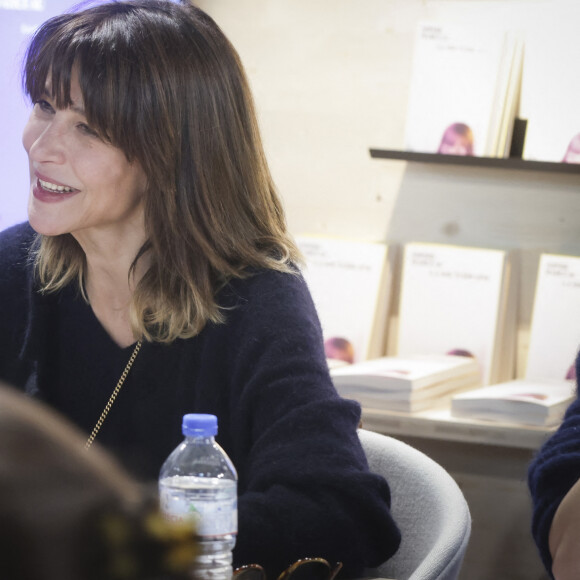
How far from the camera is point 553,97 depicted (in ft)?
8.25

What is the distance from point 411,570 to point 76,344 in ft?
2.23

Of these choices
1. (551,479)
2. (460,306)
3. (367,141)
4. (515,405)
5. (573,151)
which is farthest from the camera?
(367,141)

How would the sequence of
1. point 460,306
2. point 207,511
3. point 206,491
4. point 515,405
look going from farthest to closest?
point 460,306, point 515,405, point 206,491, point 207,511

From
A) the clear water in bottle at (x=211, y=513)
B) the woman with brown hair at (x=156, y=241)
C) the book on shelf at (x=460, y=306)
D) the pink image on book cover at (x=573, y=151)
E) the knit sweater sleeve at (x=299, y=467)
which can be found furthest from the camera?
the book on shelf at (x=460, y=306)

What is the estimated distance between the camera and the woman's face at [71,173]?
1.48m

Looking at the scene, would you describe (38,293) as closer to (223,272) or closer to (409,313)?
(223,272)

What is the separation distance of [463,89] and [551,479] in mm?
1542

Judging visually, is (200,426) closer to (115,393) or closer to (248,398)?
(248,398)

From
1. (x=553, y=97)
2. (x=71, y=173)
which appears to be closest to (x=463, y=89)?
(x=553, y=97)

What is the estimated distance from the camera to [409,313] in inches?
105

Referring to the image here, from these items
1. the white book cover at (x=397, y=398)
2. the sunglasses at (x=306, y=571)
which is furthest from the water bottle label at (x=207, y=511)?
the white book cover at (x=397, y=398)

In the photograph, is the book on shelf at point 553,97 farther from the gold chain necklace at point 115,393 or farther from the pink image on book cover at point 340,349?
the gold chain necklace at point 115,393

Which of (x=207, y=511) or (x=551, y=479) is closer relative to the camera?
(x=207, y=511)

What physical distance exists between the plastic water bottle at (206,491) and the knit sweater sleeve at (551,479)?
456mm
